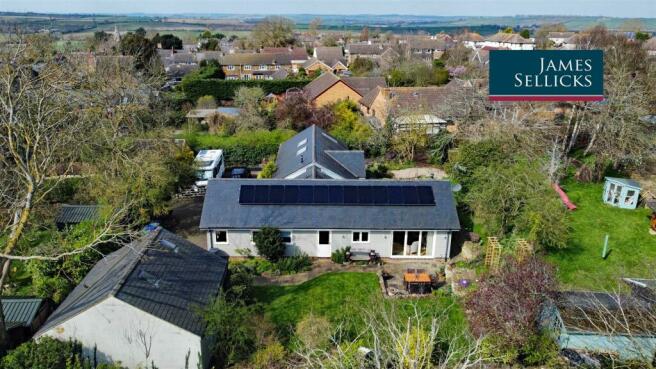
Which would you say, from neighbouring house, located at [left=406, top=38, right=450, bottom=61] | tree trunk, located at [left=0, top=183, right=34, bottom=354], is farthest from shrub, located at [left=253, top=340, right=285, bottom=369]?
neighbouring house, located at [left=406, top=38, right=450, bottom=61]

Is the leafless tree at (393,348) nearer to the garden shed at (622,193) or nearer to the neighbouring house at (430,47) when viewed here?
the garden shed at (622,193)

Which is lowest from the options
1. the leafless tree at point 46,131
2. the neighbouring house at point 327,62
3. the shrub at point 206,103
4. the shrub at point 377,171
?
the shrub at point 377,171

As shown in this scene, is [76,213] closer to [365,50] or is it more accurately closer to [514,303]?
[514,303]

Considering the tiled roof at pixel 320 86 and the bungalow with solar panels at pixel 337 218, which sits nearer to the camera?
the bungalow with solar panels at pixel 337 218

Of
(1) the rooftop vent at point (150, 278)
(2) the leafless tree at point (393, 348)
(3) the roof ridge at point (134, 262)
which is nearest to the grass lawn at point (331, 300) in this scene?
(2) the leafless tree at point (393, 348)

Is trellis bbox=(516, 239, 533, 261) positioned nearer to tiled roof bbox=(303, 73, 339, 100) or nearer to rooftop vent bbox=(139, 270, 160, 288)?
rooftop vent bbox=(139, 270, 160, 288)

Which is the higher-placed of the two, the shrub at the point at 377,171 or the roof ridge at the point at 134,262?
the roof ridge at the point at 134,262
